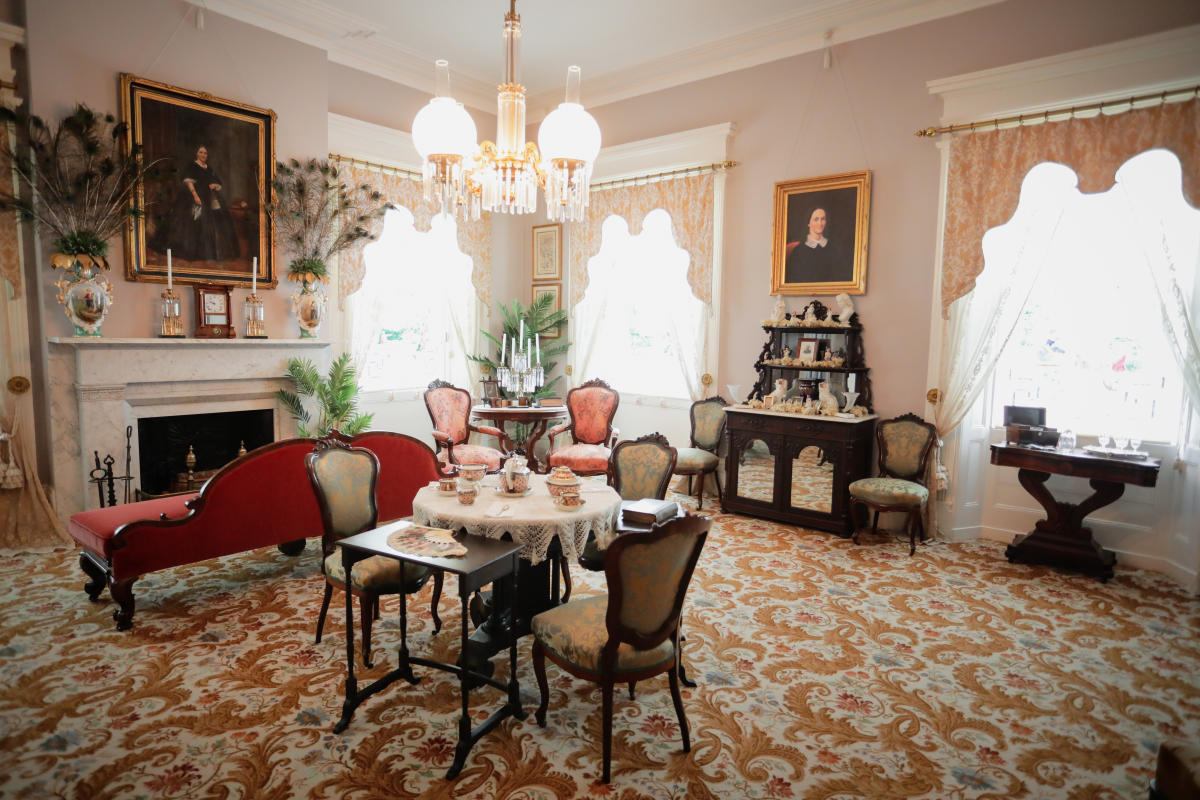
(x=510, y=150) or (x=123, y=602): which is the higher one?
(x=510, y=150)

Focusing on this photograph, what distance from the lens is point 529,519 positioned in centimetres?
282

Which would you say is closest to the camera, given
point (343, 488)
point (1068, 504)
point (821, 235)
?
point (343, 488)

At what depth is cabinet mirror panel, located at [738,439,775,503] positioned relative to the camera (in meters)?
5.55

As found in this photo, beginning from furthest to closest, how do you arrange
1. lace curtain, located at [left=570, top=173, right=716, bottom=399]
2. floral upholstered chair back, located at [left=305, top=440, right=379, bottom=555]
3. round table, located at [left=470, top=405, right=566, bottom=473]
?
lace curtain, located at [left=570, top=173, right=716, bottom=399]
round table, located at [left=470, top=405, right=566, bottom=473]
floral upholstered chair back, located at [left=305, top=440, right=379, bottom=555]

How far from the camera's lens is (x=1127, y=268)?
4.52m

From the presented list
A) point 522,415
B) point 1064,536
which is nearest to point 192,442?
point 522,415

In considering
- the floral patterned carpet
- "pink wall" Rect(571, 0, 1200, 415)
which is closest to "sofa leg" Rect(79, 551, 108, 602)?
the floral patterned carpet

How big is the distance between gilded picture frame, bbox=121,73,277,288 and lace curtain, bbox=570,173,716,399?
310 centimetres

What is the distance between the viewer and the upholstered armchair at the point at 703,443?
5.88m

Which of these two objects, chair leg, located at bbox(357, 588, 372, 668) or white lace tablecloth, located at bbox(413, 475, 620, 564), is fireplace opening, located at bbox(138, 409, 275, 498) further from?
white lace tablecloth, located at bbox(413, 475, 620, 564)

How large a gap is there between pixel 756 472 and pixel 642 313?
231 centimetres

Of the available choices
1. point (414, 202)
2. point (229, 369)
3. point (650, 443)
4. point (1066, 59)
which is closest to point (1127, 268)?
point (1066, 59)

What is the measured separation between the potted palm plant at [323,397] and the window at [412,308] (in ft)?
2.23

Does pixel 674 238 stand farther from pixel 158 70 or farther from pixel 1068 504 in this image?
pixel 158 70
